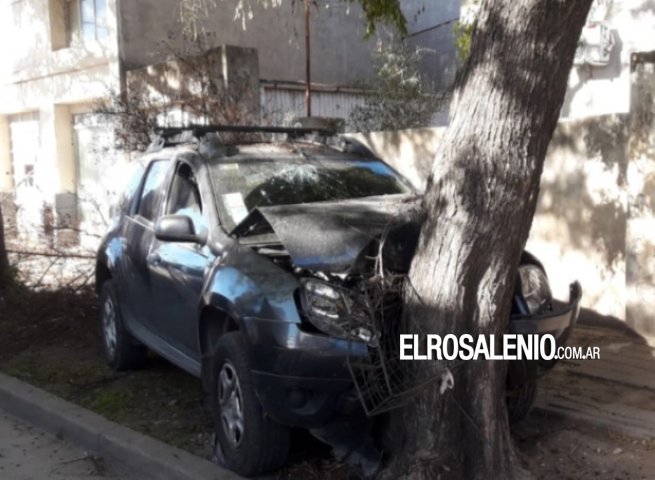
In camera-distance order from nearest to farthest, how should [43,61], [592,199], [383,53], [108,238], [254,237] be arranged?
1. [254,237]
2. [108,238]
3. [592,199]
4. [383,53]
5. [43,61]

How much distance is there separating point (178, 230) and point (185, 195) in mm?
731

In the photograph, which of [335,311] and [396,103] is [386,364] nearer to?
[335,311]

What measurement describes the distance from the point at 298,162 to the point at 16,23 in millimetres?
13487

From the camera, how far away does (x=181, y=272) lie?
5.00m

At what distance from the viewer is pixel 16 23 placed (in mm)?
16609

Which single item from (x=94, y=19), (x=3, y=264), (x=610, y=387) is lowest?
(x=610, y=387)

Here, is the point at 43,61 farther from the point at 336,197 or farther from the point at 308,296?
the point at 308,296

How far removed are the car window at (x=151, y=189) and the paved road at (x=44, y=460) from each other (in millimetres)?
1780

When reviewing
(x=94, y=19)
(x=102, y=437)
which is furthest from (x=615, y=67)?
(x=94, y=19)

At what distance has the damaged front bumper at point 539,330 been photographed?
406 cm

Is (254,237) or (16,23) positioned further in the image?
(16,23)

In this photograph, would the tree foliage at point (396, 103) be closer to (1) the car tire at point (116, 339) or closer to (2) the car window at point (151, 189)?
(2) the car window at point (151, 189)

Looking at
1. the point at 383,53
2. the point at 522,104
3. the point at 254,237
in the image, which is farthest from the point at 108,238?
the point at 383,53

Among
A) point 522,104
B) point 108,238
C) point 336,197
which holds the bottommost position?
point 108,238
